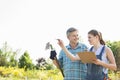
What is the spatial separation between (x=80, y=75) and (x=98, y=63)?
1.51 ft

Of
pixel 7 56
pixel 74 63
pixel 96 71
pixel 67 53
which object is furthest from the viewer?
pixel 7 56

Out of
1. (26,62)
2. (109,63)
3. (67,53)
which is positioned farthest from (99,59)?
(26,62)

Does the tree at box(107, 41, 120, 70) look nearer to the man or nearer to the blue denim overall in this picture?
the man

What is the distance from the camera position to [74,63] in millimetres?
5074

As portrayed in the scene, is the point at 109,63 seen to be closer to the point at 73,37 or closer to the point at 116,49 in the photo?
the point at 73,37

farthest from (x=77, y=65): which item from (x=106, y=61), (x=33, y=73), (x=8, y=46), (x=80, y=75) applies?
(x=8, y=46)

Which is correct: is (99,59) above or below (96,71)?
above

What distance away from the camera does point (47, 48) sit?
5.25 m

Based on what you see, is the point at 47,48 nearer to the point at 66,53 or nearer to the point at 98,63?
the point at 66,53

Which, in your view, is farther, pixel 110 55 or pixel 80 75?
pixel 80 75

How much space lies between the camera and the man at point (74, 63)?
16.4 ft

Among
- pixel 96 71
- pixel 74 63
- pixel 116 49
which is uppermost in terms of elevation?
pixel 116 49

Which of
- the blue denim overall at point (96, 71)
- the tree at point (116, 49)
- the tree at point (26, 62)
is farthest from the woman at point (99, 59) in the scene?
the tree at point (26, 62)

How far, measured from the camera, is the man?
16.4ft
